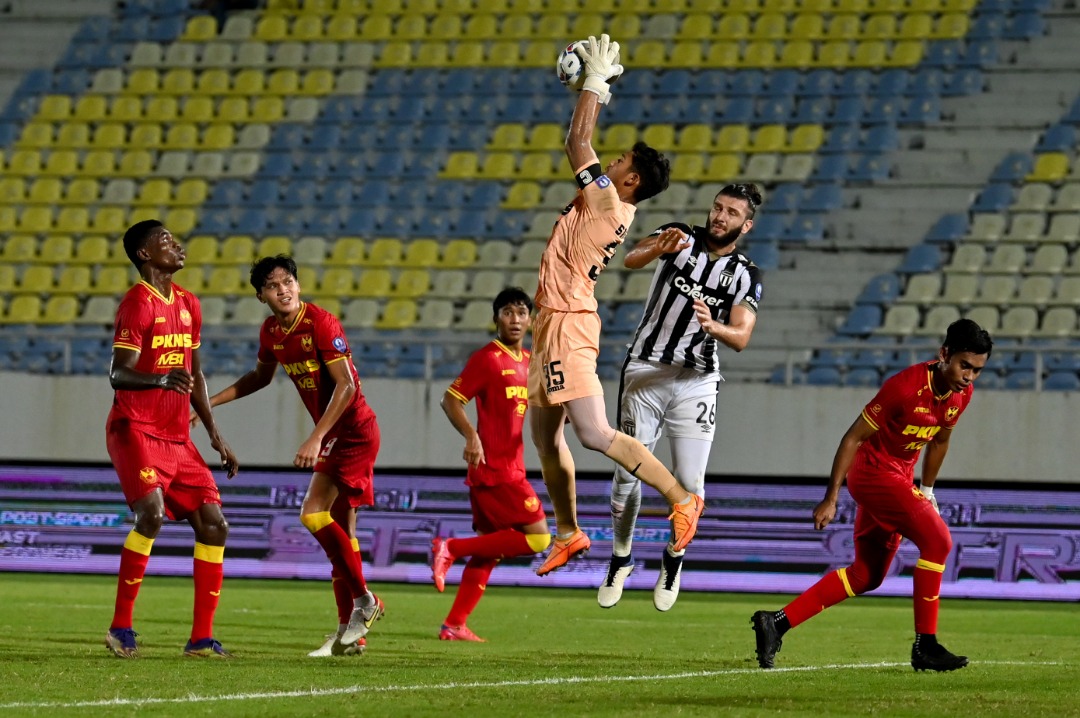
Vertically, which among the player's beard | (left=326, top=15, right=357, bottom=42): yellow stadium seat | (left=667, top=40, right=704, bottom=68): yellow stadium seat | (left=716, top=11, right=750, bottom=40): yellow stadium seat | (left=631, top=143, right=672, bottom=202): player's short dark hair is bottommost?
the player's beard

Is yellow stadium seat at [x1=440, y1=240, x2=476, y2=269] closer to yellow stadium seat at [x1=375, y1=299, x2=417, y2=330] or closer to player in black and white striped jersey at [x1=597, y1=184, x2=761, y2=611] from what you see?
yellow stadium seat at [x1=375, y1=299, x2=417, y2=330]

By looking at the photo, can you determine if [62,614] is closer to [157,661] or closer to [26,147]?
[157,661]

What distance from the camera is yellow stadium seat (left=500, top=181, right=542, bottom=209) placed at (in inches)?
860

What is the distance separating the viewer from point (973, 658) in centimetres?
938

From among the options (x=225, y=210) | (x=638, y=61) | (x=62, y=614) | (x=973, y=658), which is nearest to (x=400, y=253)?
(x=225, y=210)

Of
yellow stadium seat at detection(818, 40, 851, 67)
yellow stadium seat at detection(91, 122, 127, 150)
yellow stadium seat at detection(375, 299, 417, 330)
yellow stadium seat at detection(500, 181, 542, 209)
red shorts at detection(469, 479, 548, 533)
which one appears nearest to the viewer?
red shorts at detection(469, 479, 548, 533)

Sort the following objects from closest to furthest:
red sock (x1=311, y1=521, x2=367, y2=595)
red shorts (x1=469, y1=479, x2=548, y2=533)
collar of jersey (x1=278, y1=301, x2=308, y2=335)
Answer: collar of jersey (x1=278, y1=301, x2=308, y2=335)
red sock (x1=311, y1=521, x2=367, y2=595)
red shorts (x1=469, y1=479, x2=548, y2=533)

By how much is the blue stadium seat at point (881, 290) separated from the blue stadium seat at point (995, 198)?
1561 millimetres

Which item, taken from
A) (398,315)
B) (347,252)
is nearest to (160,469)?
(398,315)

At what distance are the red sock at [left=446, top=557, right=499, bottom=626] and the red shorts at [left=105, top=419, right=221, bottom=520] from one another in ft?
7.47

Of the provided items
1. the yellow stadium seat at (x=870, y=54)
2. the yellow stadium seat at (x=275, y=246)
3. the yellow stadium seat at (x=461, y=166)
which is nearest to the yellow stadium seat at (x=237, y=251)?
the yellow stadium seat at (x=275, y=246)

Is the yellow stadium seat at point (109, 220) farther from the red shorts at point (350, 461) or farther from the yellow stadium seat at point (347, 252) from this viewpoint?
the red shorts at point (350, 461)

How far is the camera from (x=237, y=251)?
22.0m

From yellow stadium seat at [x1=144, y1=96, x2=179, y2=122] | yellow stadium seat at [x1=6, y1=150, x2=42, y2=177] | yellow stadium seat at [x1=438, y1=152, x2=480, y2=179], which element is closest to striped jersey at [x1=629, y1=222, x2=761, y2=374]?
yellow stadium seat at [x1=438, y1=152, x2=480, y2=179]
